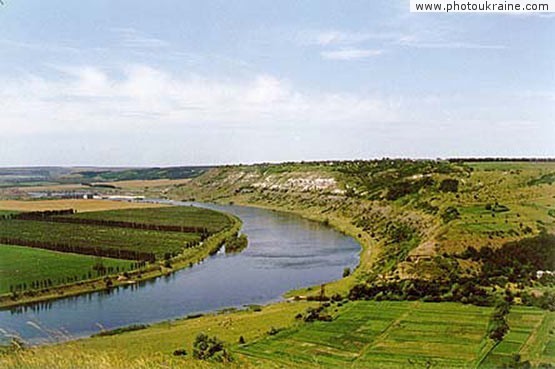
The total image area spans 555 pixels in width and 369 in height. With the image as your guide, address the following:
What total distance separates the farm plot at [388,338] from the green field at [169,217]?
18917 millimetres

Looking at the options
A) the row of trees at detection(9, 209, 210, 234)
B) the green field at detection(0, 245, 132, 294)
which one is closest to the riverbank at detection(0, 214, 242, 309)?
the green field at detection(0, 245, 132, 294)

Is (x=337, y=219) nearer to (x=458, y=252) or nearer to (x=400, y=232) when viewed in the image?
(x=400, y=232)

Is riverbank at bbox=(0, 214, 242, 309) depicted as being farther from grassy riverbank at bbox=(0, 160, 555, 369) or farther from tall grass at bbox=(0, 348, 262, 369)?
tall grass at bbox=(0, 348, 262, 369)

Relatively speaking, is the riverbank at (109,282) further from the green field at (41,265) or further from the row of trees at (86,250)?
the row of trees at (86,250)

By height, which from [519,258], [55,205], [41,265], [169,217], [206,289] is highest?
[55,205]

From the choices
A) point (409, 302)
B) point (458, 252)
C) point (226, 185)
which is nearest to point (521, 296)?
point (409, 302)

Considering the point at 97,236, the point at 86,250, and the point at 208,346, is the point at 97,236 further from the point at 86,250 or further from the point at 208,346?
the point at 208,346

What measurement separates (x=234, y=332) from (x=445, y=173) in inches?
1065

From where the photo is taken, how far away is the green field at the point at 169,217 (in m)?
36.4

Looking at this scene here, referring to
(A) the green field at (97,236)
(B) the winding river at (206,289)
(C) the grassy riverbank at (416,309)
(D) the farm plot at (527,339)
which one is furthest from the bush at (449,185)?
(D) the farm plot at (527,339)

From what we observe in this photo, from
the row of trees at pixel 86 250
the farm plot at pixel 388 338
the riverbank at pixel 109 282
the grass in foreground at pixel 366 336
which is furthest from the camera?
the row of trees at pixel 86 250

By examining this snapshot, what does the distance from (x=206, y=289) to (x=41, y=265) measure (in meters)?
6.74

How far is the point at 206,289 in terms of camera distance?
1948 centimetres

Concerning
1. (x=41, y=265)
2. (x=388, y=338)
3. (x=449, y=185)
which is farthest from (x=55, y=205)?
(x=388, y=338)
